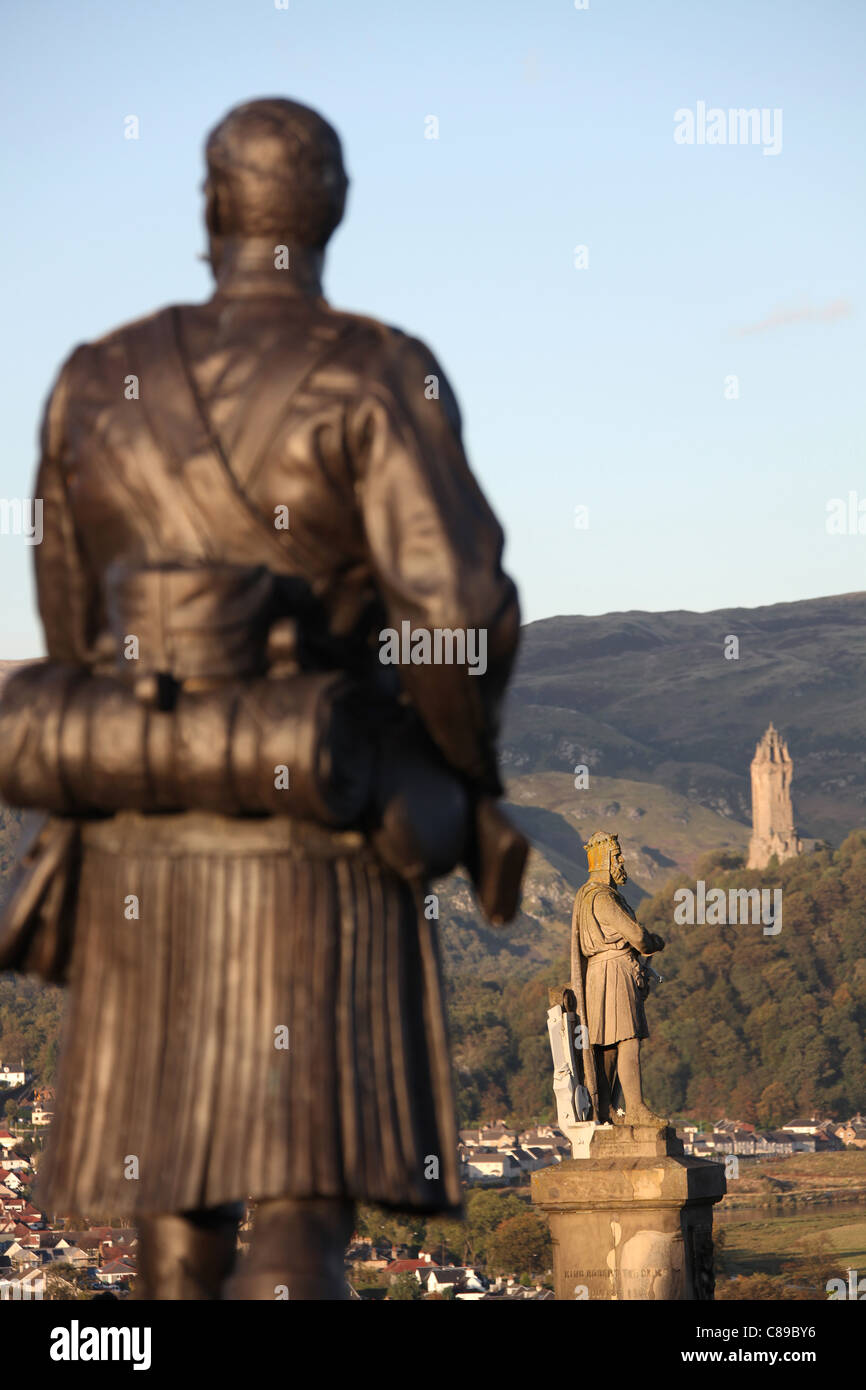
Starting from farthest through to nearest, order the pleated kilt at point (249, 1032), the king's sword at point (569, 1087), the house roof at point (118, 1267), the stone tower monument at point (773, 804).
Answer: the stone tower monument at point (773, 804) < the house roof at point (118, 1267) < the king's sword at point (569, 1087) < the pleated kilt at point (249, 1032)

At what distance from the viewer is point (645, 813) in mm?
196375

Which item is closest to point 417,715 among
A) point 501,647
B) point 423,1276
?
point 501,647

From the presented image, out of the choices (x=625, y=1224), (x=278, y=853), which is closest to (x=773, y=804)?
(x=625, y=1224)

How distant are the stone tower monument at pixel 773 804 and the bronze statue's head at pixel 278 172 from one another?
554 ft

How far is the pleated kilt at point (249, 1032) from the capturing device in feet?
11.5

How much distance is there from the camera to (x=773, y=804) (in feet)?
576

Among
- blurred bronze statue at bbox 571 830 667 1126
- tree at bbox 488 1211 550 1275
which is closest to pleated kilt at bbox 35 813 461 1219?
blurred bronze statue at bbox 571 830 667 1126

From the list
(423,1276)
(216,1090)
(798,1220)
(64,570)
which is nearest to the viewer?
(216,1090)

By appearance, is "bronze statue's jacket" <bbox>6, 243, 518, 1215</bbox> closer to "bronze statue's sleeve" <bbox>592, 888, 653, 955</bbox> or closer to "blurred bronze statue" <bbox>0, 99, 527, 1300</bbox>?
"blurred bronze statue" <bbox>0, 99, 527, 1300</bbox>

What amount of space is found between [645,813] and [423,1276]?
5548 inches

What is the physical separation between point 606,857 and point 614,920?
50 cm

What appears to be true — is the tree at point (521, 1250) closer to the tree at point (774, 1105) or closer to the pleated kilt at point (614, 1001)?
the tree at point (774, 1105)

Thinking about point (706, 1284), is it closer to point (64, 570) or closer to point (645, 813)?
point (64, 570)

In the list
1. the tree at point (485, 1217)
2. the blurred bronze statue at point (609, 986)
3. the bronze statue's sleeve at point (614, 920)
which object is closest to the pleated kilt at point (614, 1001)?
the blurred bronze statue at point (609, 986)
